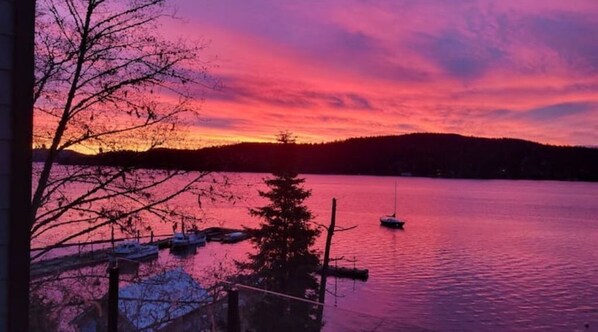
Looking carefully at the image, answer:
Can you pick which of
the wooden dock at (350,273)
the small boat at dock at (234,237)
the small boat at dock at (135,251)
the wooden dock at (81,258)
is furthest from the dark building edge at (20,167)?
the small boat at dock at (234,237)

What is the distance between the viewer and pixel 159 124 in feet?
20.6

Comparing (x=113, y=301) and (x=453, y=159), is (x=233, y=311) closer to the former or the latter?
(x=113, y=301)

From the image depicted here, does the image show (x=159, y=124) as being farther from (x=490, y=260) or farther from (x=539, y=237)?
(x=539, y=237)

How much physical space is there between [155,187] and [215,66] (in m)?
1.70

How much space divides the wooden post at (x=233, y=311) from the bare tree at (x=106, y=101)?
255cm

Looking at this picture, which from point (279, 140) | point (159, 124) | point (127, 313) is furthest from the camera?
point (279, 140)

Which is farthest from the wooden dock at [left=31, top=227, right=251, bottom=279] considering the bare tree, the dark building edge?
the dark building edge

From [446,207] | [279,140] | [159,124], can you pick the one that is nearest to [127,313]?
[159,124]

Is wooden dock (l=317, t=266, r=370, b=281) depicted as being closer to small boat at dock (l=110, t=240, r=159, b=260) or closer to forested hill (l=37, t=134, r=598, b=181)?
small boat at dock (l=110, t=240, r=159, b=260)

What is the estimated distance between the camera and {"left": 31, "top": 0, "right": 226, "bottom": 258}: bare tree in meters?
5.71

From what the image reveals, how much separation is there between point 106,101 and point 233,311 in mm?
3212

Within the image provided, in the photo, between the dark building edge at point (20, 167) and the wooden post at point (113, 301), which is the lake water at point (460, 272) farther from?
the dark building edge at point (20, 167)

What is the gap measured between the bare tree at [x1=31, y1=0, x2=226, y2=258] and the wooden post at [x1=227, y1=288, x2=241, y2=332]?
255 cm

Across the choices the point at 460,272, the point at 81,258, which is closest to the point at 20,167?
the point at 81,258
